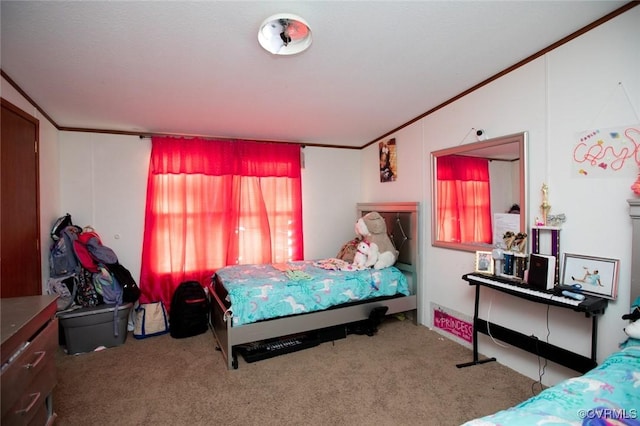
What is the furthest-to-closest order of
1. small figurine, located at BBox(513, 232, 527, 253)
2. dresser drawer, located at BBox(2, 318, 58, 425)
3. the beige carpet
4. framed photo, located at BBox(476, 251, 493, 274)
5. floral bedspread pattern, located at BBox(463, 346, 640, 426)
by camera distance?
framed photo, located at BBox(476, 251, 493, 274), small figurine, located at BBox(513, 232, 527, 253), the beige carpet, dresser drawer, located at BBox(2, 318, 58, 425), floral bedspread pattern, located at BBox(463, 346, 640, 426)

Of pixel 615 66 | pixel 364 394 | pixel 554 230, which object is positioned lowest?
pixel 364 394

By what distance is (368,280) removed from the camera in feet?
10.2

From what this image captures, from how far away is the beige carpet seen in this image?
1937 mm

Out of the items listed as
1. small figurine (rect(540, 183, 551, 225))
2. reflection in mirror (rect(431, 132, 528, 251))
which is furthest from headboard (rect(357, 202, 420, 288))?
small figurine (rect(540, 183, 551, 225))

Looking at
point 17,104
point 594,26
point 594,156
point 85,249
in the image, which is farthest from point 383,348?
point 17,104

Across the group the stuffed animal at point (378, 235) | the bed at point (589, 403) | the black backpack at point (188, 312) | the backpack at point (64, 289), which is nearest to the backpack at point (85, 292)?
the backpack at point (64, 289)

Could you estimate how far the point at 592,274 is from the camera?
1863 mm

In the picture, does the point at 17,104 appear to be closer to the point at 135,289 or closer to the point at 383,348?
the point at 135,289

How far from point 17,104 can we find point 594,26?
4137mm

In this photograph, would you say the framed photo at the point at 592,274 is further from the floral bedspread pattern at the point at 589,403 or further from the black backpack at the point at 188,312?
the black backpack at the point at 188,312

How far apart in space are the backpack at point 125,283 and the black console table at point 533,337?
323cm

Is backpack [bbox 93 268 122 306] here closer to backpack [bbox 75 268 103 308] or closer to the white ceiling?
backpack [bbox 75 268 103 308]

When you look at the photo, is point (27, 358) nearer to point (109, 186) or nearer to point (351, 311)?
point (351, 311)

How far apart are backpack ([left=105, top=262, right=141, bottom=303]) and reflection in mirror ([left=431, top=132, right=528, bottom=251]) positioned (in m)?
3.22
